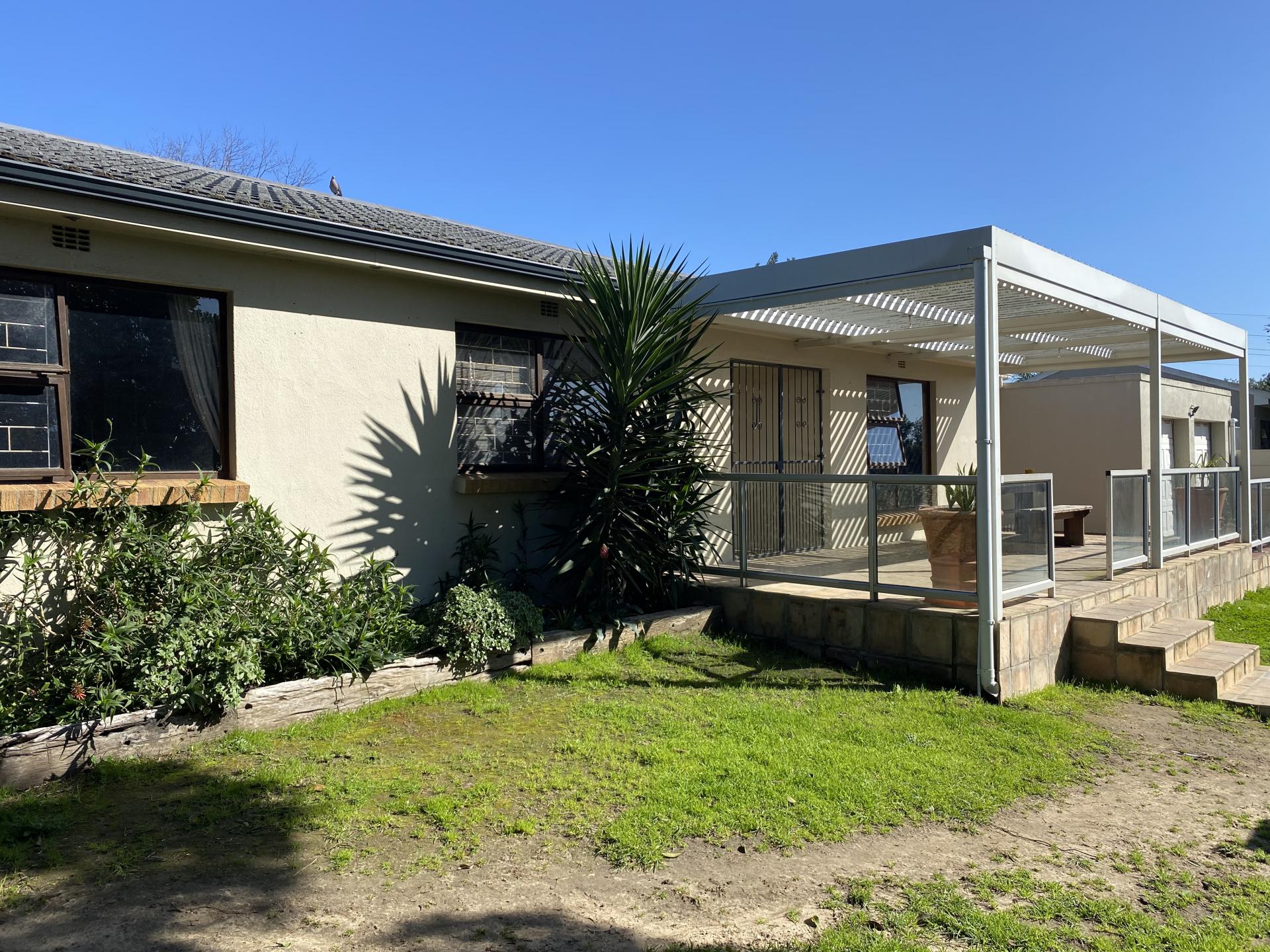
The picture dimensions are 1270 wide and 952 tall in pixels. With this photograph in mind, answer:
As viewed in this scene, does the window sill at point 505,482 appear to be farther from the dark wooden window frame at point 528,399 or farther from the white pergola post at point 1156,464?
the white pergola post at point 1156,464

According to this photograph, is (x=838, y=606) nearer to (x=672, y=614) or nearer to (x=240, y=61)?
(x=672, y=614)

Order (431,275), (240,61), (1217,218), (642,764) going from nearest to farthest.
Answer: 1. (642,764)
2. (431,275)
3. (240,61)
4. (1217,218)

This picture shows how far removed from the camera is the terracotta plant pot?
6691mm

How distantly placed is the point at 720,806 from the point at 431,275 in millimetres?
4653

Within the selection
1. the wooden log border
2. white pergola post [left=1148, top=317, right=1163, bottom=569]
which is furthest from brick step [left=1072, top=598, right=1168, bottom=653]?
the wooden log border

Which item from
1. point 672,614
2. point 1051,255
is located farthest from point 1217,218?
point 672,614

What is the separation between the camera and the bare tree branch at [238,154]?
84.8ft

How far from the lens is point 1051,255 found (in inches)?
281

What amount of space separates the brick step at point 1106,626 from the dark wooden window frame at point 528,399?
4.75 meters

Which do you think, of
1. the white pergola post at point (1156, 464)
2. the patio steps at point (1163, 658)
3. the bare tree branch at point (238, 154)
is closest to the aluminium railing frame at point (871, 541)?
the patio steps at point (1163, 658)

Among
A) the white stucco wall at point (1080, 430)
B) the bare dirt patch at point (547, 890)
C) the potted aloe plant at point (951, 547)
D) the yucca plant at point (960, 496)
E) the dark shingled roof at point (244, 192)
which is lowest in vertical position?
the bare dirt patch at point (547, 890)

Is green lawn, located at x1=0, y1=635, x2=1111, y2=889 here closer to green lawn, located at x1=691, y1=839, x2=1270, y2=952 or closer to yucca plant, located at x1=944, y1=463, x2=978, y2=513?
green lawn, located at x1=691, y1=839, x2=1270, y2=952

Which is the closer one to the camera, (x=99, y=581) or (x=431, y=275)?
(x=99, y=581)

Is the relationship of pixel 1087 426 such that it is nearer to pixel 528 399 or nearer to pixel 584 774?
pixel 528 399
